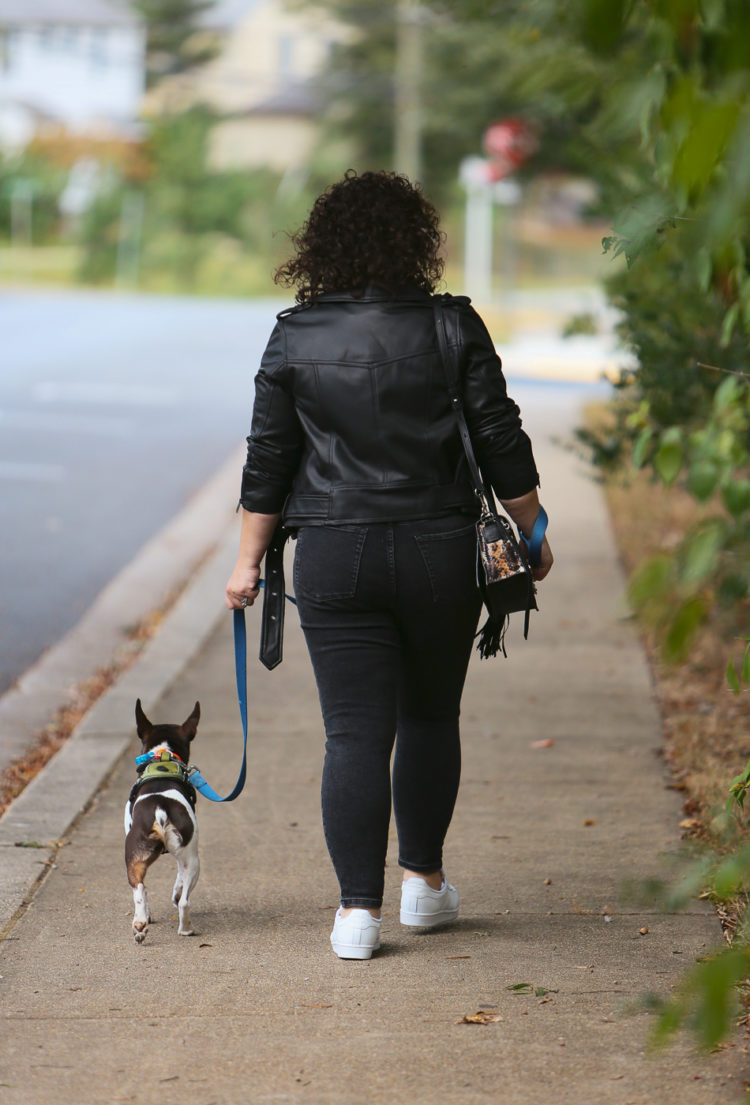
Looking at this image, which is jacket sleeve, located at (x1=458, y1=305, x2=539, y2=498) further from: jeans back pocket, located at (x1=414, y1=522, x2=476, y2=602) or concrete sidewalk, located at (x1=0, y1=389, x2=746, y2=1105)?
concrete sidewalk, located at (x1=0, y1=389, x2=746, y2=1105)

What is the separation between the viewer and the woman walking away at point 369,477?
346cm

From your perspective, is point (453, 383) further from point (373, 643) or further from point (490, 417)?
point (373, 643)

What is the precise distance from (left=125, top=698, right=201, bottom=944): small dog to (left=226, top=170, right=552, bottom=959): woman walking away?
362mm

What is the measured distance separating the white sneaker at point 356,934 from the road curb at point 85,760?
90cm

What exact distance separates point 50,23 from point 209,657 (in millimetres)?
72848

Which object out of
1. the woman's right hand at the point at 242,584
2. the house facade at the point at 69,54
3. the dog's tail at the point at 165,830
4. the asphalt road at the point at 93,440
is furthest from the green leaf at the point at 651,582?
the house facade at the point at 69,54

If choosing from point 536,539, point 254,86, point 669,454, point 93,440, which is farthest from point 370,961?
point 254,86

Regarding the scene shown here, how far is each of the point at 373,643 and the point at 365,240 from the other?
0.97 metres

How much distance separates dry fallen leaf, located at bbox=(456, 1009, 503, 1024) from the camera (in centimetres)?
329

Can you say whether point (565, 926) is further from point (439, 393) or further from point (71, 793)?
point (71, 793)

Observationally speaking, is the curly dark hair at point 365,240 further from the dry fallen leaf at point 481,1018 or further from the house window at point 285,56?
the house window at point 285,56

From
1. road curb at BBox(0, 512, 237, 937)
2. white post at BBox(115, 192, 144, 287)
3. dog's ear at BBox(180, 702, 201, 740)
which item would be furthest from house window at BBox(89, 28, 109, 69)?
dog's ear at BBox(180, 702, 201, 740)

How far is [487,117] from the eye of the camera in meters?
27.0

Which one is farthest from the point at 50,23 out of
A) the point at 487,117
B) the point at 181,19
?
the point at 487,117
